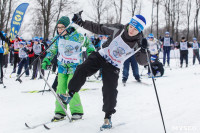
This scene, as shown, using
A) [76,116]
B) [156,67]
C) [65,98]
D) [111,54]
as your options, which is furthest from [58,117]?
[156,67]

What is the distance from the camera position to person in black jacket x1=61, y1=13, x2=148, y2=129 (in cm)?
301

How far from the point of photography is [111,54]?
307cm

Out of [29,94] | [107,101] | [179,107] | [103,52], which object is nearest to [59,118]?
Answer: [107,101]

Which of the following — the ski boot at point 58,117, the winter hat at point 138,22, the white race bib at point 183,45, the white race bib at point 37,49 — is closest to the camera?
the winter hat at point 138,22

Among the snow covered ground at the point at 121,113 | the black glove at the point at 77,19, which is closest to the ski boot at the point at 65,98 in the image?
the snow covered ground at the point at 121,113

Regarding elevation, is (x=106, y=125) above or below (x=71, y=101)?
below

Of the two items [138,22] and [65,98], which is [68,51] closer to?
[65,98]

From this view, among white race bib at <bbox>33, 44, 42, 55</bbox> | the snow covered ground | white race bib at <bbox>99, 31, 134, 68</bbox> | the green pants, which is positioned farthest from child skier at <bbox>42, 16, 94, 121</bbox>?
white race bib at <bbox>33, 44, 42, 55</bbox>

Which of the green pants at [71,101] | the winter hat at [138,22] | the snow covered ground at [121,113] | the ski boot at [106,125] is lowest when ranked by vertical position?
the snow covered ground at [121,113]

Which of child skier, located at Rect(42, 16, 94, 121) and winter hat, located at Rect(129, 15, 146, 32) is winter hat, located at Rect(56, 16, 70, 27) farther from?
winter hat, located at Rect(129, 15, 146, 32)

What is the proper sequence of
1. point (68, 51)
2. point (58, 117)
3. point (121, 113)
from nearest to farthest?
1. point (58, 117)
2. point (68, 51)
3. point (121, 113)

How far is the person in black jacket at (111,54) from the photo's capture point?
9.86 ft

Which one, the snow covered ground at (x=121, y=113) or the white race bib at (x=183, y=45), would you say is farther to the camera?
the white race bib at (x=183, y=45)

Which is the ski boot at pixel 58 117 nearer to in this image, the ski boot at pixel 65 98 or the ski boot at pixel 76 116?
the ski boot at pixel 76 116
